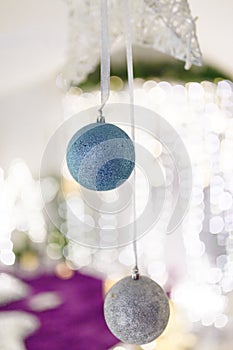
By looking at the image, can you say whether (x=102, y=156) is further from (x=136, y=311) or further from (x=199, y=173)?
(x=199, y=173)

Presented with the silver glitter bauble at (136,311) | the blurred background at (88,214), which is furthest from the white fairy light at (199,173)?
the silver glitter bauble at (136,311)

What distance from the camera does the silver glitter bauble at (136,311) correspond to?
0.54m

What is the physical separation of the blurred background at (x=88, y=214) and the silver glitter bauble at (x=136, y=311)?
0.52 m

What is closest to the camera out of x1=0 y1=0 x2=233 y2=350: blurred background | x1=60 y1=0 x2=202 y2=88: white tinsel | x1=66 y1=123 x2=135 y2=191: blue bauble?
x1=66 y1=123 x2=135 y2=191: blue bauble

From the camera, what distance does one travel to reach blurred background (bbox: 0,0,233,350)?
3.54 feet

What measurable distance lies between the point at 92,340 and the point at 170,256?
21 cm

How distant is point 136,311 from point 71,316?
581 mm

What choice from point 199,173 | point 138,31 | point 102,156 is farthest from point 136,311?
point 199,173

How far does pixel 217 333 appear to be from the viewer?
110cm

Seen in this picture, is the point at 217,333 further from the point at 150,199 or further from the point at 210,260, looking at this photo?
the point at 150,199

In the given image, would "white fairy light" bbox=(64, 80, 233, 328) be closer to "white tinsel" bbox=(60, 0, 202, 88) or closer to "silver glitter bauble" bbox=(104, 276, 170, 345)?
"white tinsel" bbox=(60, 0, 202, 88)

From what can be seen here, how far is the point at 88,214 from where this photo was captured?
1.07 m

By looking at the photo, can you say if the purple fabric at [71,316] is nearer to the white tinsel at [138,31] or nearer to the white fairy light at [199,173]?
the white fairy light at [199,173]

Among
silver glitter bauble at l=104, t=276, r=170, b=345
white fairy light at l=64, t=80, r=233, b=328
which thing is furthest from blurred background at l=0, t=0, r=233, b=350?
silver glitter bauble at l=104, t=276, r=170, b=345
